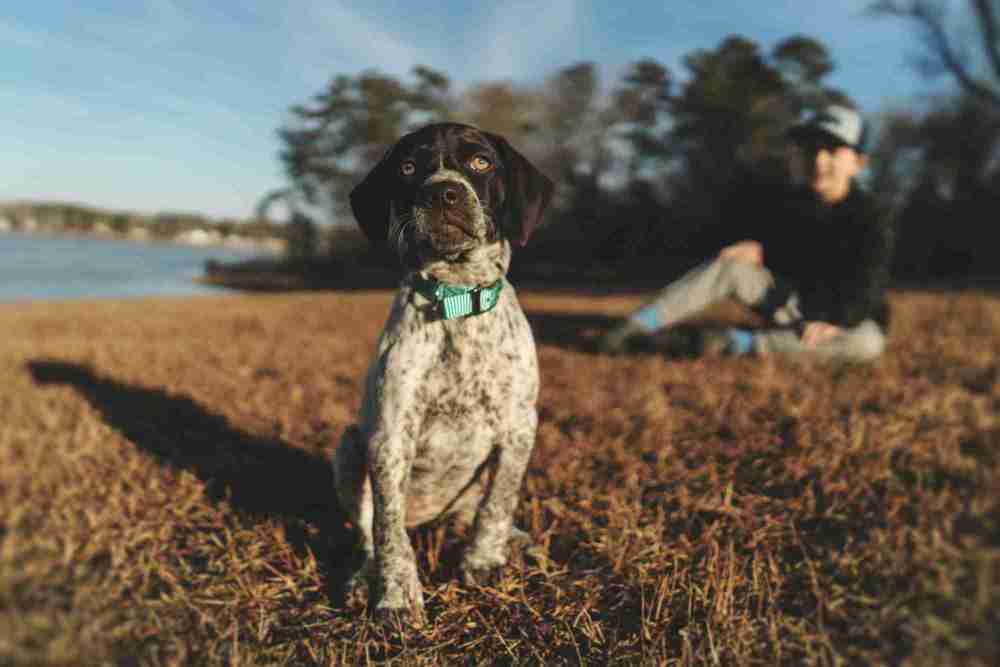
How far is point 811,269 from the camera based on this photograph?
543 centimetres

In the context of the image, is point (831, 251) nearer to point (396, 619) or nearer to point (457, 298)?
point (457, 298)

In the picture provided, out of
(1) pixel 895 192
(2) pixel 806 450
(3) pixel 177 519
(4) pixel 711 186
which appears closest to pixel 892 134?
(1) pixel 895 192

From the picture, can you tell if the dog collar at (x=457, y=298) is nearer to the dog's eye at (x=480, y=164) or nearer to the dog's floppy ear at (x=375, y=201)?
the dog's floppy ear at (x=375, y=201)

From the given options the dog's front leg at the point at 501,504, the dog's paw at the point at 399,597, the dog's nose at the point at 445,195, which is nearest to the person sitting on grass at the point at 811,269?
the dog's front leg at the point at 501,504

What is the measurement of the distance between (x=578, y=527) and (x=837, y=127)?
4481mm

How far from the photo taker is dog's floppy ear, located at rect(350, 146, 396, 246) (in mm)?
2271

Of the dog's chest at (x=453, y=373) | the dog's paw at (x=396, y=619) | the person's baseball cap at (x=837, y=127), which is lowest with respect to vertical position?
the dog's paw at (x=396, y=619)

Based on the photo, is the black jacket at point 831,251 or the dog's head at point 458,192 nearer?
the dog's head at point 458,192

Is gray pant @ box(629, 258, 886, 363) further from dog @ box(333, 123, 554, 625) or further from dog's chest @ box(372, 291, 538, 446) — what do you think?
dog's chest @ box(372, 291, 538, 446)

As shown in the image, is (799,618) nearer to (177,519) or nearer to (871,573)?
(871,573)

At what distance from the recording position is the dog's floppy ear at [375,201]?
7.45 ft

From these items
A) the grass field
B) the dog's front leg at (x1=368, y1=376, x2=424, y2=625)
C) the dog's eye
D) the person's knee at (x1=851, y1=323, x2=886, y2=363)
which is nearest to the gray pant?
the person's knee at (x1=851, y1=323, x2=886, y2=363)

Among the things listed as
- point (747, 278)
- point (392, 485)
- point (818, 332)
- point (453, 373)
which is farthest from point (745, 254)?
point (392, 485)

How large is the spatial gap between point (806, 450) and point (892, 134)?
42.5 meters
